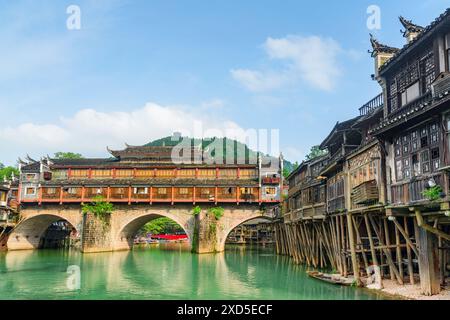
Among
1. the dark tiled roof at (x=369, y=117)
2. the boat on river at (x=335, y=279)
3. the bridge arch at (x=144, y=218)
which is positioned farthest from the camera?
the bridge arch at (x=144, y=218)

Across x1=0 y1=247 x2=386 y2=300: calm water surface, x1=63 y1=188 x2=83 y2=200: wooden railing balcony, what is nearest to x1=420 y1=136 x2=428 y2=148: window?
x1=0 y1=247 x2=386 y2=300: calm water surface

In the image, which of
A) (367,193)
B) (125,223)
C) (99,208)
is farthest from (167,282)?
(125,223)

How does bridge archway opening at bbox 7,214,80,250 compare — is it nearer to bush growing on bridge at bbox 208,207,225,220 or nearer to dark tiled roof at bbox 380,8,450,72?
bush growing on bridge at bbox 208,207,225,220

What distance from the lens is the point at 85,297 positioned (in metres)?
18.2

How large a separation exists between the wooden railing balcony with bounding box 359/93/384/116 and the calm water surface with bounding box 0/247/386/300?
8.48 metres

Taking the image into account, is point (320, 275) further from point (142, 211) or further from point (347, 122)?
point (142, 211)

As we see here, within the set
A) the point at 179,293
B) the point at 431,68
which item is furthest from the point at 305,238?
the point at 431,68

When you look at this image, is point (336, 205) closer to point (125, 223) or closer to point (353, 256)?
point (353, 256)

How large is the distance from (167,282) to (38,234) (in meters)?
33.8

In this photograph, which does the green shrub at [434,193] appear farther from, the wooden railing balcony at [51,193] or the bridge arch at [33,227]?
the wooden railing balcony at [51,193]

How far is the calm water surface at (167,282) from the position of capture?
60.5ft

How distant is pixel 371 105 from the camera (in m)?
20.6

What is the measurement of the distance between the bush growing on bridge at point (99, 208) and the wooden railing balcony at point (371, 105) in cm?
3028

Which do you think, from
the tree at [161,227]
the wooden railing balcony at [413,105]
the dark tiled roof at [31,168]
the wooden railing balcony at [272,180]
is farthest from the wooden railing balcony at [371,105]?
the tree at [161,227]
